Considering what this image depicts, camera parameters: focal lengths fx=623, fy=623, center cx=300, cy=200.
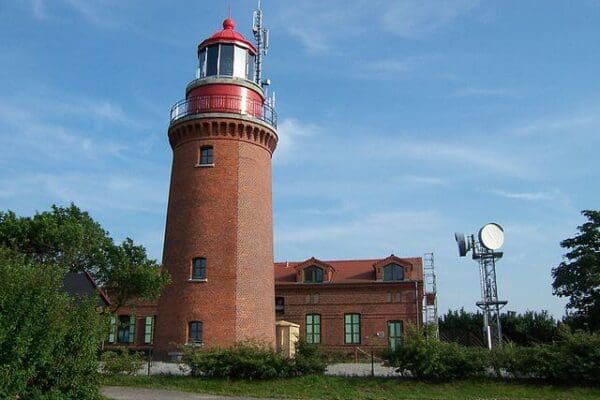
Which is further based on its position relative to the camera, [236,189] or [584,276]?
[584,276]

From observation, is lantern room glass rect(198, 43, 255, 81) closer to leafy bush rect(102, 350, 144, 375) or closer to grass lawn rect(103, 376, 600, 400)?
leafy bush rect(102, 350, 144, 375)

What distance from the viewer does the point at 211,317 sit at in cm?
2531

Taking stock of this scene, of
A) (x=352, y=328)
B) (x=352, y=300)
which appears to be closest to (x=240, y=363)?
(x=352, y=328)

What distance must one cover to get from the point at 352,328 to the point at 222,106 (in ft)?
59.0

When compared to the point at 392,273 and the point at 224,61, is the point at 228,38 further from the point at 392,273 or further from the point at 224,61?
the point at 392,273

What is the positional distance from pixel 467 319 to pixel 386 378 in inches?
1078

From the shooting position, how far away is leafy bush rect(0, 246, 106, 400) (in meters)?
11.4

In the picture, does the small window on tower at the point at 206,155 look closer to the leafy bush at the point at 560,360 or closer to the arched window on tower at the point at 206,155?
the arched window on tower at the point at 206,155

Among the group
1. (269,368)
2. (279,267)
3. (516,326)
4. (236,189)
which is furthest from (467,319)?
(269,368)

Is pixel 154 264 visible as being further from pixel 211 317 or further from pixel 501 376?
pixel 501 376

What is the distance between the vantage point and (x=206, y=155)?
27.0 metres

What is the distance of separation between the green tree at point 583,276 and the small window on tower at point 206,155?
2068 cm

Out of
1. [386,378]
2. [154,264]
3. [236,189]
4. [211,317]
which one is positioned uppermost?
[236,189]

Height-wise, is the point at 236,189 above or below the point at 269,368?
above
